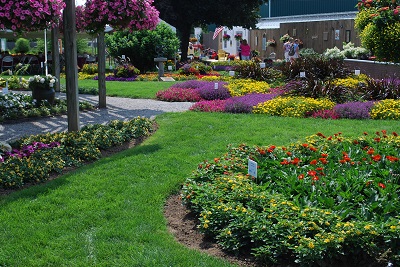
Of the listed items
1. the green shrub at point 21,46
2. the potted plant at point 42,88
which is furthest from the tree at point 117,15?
the green shrub at point 21,46

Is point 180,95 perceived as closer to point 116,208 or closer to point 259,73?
point 259,73

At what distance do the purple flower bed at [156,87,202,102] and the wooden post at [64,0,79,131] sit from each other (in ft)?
19.8

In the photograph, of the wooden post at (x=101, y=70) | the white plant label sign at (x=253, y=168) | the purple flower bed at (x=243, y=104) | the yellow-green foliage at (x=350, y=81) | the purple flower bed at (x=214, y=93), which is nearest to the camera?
the white plant label sign at (x=253, y=168)

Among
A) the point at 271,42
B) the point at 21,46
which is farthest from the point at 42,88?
the point at 271,42

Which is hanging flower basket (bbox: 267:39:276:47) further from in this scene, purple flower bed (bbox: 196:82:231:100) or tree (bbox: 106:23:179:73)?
purple flower bed (bbox: 196:82:231:100)

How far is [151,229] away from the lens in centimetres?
506

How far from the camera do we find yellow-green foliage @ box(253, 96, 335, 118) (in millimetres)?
11281

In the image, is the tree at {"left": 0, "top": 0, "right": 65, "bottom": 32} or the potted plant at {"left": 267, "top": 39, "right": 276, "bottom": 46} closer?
the tree at {"left": 0, "top": 0, "right": 65, "bottom": 32}

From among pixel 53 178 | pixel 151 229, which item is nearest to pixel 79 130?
pixel 53 178

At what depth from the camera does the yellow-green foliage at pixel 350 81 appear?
540 inches

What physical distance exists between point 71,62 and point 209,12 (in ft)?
69.8

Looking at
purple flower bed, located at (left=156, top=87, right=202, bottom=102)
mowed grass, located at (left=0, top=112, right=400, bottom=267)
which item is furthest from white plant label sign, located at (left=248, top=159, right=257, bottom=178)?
purple flower bed, located at (left=156, top=87, right=202, bottom=102)

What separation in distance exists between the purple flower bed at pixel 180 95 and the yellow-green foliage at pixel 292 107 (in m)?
3.17

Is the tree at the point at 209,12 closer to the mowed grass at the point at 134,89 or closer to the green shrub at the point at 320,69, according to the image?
the mowed grass at the point at 134,89
